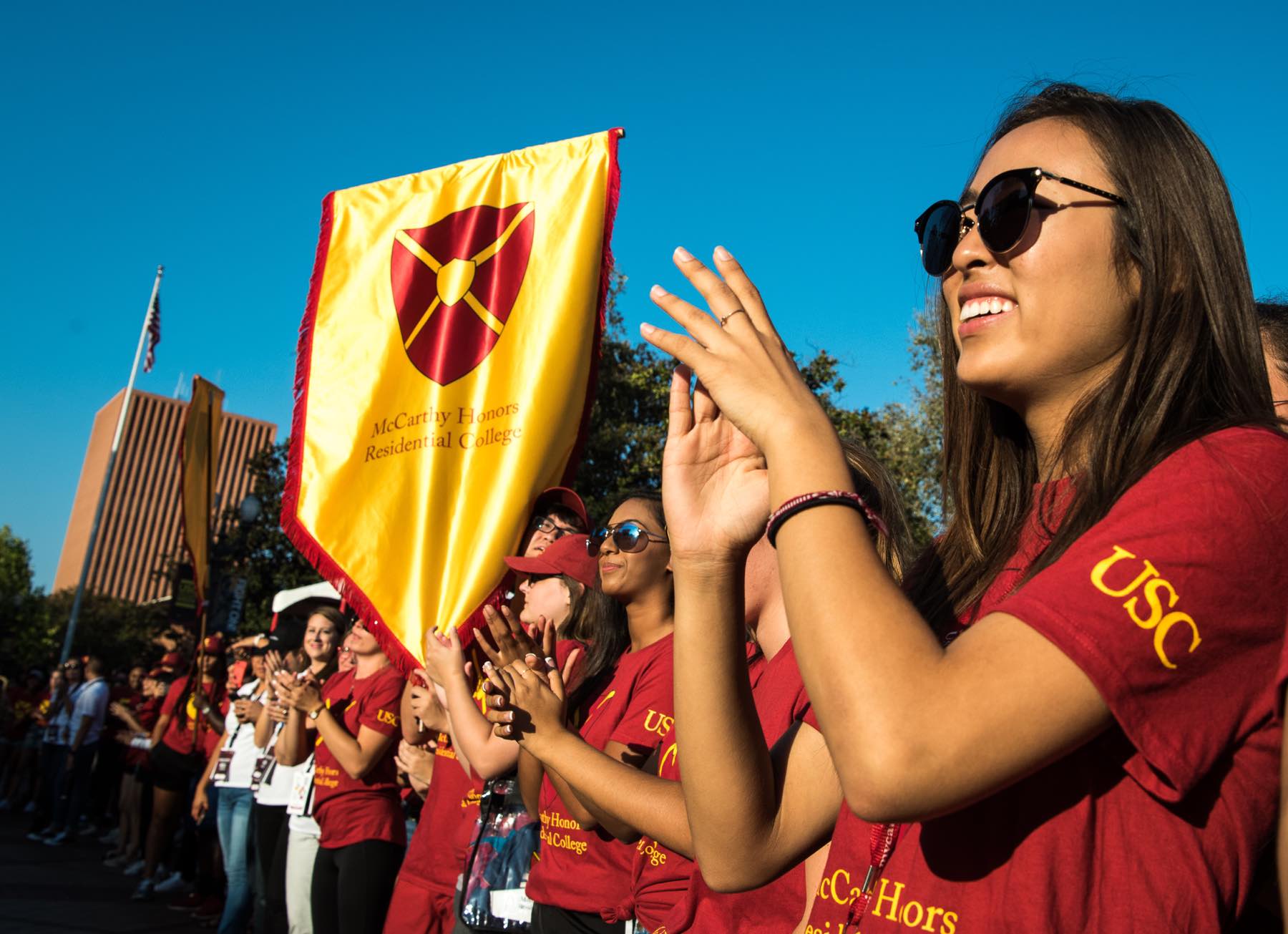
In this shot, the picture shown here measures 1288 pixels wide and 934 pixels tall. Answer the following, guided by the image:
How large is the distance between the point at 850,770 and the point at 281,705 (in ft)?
19.1

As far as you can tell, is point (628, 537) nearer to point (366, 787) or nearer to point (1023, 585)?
point (366, 787)

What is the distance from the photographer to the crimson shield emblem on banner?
4.15 meters

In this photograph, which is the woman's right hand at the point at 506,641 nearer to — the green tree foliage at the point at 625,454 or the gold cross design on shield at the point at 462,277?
the gold cross design on shield at the point at 462,277

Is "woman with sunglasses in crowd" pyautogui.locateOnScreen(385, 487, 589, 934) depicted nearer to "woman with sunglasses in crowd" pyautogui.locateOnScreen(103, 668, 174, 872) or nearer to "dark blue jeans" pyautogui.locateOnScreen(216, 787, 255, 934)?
"dark blue jeans" pyautogui.locateOnScreen(216, 787, 255, 934)

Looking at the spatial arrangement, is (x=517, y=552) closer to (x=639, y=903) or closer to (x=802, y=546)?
(x=639, y=903)

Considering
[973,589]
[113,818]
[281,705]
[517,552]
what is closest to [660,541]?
[517,552]

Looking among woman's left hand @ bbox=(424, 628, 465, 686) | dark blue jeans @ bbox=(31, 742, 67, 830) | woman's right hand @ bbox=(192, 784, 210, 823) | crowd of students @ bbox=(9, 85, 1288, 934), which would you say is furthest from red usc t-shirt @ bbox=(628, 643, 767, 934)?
dark blue jeans @ bbox=(31, 742, 67, 830)

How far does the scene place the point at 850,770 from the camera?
1102 millimetres

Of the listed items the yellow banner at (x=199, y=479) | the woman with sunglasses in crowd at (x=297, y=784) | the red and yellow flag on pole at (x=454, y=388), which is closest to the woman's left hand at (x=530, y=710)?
the red and yellow flag on pole at (x=454, y=388)

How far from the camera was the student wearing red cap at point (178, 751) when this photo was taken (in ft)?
34.1

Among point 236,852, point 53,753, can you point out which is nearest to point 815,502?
point 236,852

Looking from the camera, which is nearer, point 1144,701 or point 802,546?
point 1144,701

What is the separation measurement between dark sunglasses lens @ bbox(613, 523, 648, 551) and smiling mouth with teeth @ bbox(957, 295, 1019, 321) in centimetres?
253

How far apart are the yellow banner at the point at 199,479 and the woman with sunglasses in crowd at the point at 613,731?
5230mm
